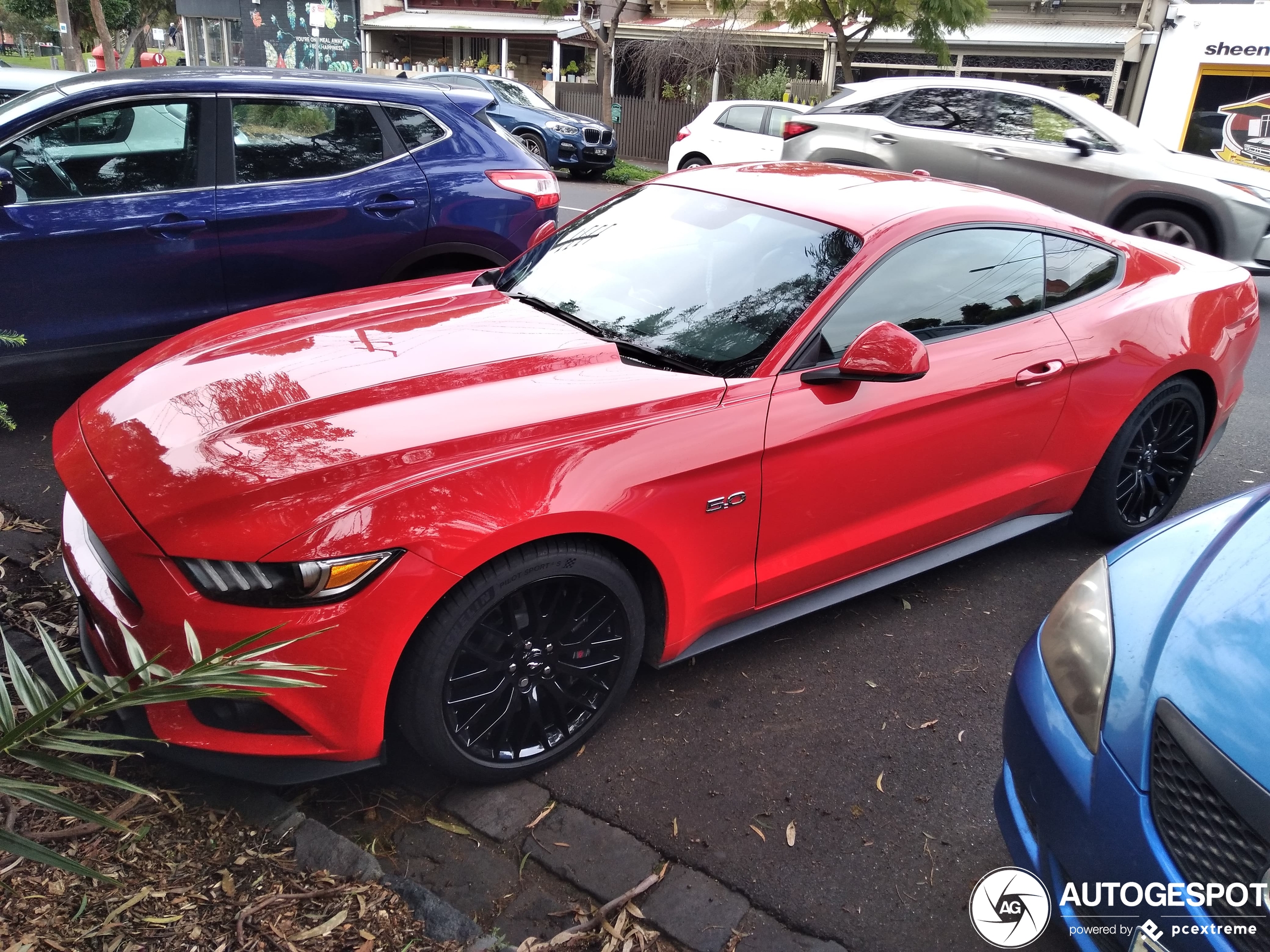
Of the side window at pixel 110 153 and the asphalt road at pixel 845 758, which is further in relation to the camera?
the side window at pixel 110 153

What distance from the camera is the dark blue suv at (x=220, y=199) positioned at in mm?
4617

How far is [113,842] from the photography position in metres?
2.41

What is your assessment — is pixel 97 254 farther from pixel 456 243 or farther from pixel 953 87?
pixel 953 87

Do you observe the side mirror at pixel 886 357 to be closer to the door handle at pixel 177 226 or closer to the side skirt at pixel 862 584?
the side skirt at pixel 862 584

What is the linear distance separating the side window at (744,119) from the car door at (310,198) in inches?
447

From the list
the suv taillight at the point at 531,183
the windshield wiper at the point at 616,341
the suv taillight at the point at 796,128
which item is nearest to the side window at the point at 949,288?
the windshield wiper at the point at 616,341

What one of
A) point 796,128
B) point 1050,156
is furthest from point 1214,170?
point 796,128

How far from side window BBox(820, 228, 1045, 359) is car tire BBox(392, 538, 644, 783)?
1130mm

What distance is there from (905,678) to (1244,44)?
73.5ft

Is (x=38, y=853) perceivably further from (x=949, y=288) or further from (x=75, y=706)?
(x=949, y=288)

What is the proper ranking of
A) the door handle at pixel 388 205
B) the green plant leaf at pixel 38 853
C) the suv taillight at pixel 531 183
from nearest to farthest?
the green plant leaf at pixel 38 853 < the door handle at pixel 388 205 < the suv taillight at pixel 531 183

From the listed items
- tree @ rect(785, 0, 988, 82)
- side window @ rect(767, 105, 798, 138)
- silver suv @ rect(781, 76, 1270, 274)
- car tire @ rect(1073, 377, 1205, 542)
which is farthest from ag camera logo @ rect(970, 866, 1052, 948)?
tree @ rect(785, 0, 988, 82)

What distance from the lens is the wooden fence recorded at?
25.1 meters

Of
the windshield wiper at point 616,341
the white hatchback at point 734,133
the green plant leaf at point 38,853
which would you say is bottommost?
the white hatchback at point 734,133
